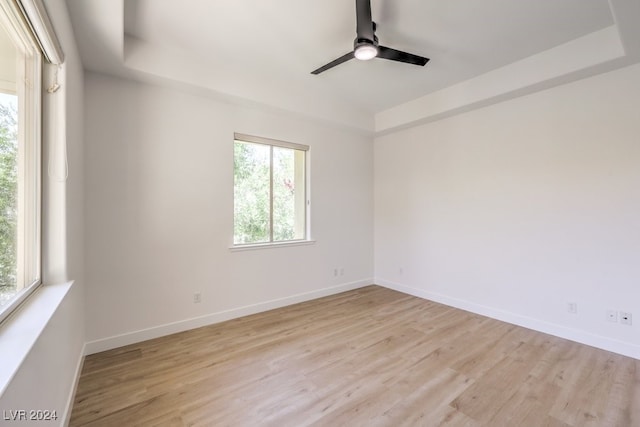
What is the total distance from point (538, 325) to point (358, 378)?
2.23m

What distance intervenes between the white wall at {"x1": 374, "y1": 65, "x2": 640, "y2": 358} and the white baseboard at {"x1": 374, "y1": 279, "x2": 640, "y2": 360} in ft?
0.03

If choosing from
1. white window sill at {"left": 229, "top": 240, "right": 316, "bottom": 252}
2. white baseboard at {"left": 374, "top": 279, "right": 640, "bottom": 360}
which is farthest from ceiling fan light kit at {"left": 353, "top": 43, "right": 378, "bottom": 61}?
white baseboard at {"left": 374, "top": 279, "right": 640, "bottom": 360}

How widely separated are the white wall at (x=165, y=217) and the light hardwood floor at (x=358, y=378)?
0.33m

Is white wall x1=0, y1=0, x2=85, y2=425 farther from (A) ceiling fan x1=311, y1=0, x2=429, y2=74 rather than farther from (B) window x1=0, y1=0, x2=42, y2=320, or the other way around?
(A) ceiling fan x1=311, y1=0, x2=429, y2=74

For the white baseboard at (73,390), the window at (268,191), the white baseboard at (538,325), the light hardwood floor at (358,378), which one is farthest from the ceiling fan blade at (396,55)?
the white baseboard at (73,390)

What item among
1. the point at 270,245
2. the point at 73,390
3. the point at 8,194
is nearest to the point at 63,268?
the point at 8,194

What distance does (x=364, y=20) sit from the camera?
1968 millimetres

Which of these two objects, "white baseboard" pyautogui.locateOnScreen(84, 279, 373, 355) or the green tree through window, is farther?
"white baseboard" pyautogui.locateOnScreen(84, 279, 373, 355)

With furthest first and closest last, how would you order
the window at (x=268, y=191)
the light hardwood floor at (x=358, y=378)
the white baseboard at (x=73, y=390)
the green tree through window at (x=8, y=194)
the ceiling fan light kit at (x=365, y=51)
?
the window at (x=268, y=191), the ceiling fan light kit at (x=365, y=51), the light hardwood floor at (x=358, y=378), the white baseboard at (x=73, y=390), the green tree through window at (x=8, y=194)

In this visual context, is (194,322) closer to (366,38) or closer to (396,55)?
(366,38)

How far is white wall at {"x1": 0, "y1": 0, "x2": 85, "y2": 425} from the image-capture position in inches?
44.3

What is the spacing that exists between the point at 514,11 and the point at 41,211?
358cm

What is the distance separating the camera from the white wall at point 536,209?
2.61 metres

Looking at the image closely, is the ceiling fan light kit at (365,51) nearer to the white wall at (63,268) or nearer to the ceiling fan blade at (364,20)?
the ceiling fan blade at (364,20)
